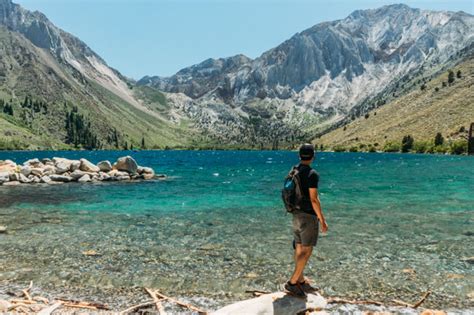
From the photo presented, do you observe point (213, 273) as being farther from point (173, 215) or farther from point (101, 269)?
point (173, 215)

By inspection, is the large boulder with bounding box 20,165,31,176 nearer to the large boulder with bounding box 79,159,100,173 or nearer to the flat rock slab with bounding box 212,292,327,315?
the large boulder with bounding box 79,159,100,173

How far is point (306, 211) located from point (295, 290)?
253 centimetres

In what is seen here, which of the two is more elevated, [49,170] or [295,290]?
[295,290]

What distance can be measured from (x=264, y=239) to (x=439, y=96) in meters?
207

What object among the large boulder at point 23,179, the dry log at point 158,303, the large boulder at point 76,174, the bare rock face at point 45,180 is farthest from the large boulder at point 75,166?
the dry log at point 158,303

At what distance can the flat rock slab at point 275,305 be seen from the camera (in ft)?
32.5

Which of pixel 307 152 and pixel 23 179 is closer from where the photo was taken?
pixel 307 152

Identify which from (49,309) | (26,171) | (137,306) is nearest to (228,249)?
(137,306)

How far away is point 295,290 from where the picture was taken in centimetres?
1096

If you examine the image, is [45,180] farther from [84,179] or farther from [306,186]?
[306,186]

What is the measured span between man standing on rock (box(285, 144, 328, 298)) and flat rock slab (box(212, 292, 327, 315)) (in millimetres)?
317

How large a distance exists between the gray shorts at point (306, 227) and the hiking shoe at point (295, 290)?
1436mm

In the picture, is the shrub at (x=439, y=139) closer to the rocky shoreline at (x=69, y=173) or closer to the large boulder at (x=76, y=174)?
the rocky shoreline at (x=69, y=173)

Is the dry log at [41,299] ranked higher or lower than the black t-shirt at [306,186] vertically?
lower
